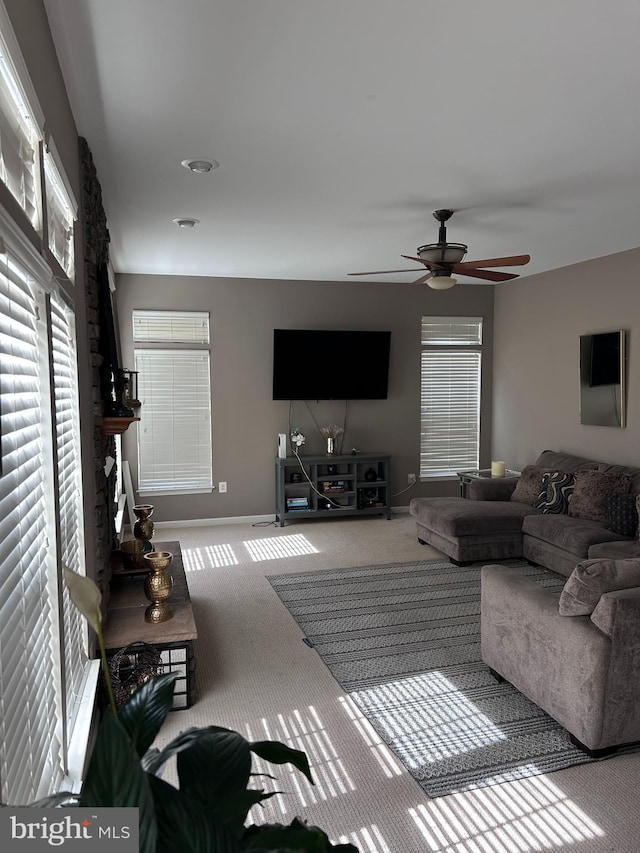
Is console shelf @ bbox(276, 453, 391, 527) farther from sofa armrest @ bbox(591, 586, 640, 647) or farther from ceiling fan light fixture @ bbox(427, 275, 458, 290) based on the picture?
sofa armrest @ bbox(591, 586, 640, 647)

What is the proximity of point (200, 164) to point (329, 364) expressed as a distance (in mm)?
3711

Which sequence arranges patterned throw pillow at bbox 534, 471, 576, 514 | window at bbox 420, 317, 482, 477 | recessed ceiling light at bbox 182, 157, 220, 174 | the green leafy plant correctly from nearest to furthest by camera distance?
the green leafy plant < recessed ceiling light at bbox 182, 157, 220, 174 < patterned throw pillow at bbox 534, 471, 576, 514 < window at bbox 420, 317, 482, 477

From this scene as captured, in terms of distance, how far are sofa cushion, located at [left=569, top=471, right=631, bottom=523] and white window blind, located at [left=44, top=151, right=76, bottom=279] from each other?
4268mm

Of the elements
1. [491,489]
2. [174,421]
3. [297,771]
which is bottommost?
[297,771]

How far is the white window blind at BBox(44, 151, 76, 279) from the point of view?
1.82 metres

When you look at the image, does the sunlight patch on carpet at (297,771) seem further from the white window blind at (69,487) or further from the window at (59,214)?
the window at (59,214)

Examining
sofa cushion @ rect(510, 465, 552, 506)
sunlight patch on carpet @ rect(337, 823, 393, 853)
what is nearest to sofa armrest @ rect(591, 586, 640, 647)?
sunlight patch on carpet @ rect(337, 823, 393, 853)

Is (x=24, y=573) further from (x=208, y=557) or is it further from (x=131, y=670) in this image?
(x=208, y=557)

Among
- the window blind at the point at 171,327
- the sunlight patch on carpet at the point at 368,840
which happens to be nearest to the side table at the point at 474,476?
the window blind at the point at 171,327

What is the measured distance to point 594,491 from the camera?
16.4 ft

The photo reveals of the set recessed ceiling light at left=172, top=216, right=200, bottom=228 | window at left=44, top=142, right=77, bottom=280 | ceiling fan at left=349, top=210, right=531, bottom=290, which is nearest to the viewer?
window at left=44, top=142, right=77, bottom=280

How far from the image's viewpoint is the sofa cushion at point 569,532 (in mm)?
4492

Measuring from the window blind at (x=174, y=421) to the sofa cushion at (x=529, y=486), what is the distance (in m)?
3.18

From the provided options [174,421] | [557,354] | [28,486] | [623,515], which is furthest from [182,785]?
[557,354]
